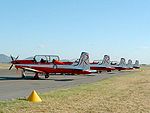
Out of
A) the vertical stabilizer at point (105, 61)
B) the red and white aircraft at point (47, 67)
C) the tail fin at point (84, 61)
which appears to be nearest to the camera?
the red and white aircraft at point (47, 67)

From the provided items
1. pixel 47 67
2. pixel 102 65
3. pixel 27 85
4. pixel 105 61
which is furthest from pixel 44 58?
pixel 105 61

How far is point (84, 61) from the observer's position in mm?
36312

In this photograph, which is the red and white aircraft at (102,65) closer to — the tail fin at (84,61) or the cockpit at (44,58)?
the tail fin at (84,61)

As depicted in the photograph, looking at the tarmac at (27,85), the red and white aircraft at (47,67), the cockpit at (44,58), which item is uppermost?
the cockpit at (44,58)

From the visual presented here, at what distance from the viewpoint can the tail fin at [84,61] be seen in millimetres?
35650

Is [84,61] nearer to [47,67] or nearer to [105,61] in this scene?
[47,67]

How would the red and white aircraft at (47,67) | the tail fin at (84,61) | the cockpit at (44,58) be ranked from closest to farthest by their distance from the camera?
the red and white aircraft at (47,67) < the cockpit at (44,58) < the tail fin at (84,61)

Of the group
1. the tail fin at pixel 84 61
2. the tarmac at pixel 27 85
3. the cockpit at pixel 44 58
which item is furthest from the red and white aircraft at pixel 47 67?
the tarmac at pixel 27 85

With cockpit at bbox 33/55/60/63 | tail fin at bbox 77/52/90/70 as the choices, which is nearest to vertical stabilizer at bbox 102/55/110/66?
tail fin at bbox 77/52/90/70

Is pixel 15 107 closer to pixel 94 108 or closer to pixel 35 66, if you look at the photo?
pixel 94 108

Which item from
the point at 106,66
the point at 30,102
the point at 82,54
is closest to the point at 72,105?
the point at 30,102

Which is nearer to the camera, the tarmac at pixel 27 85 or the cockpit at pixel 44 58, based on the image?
the tarmac at pixel 27 85

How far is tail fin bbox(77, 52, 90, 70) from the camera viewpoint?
117 feet

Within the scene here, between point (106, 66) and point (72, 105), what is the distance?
45.0 metres
